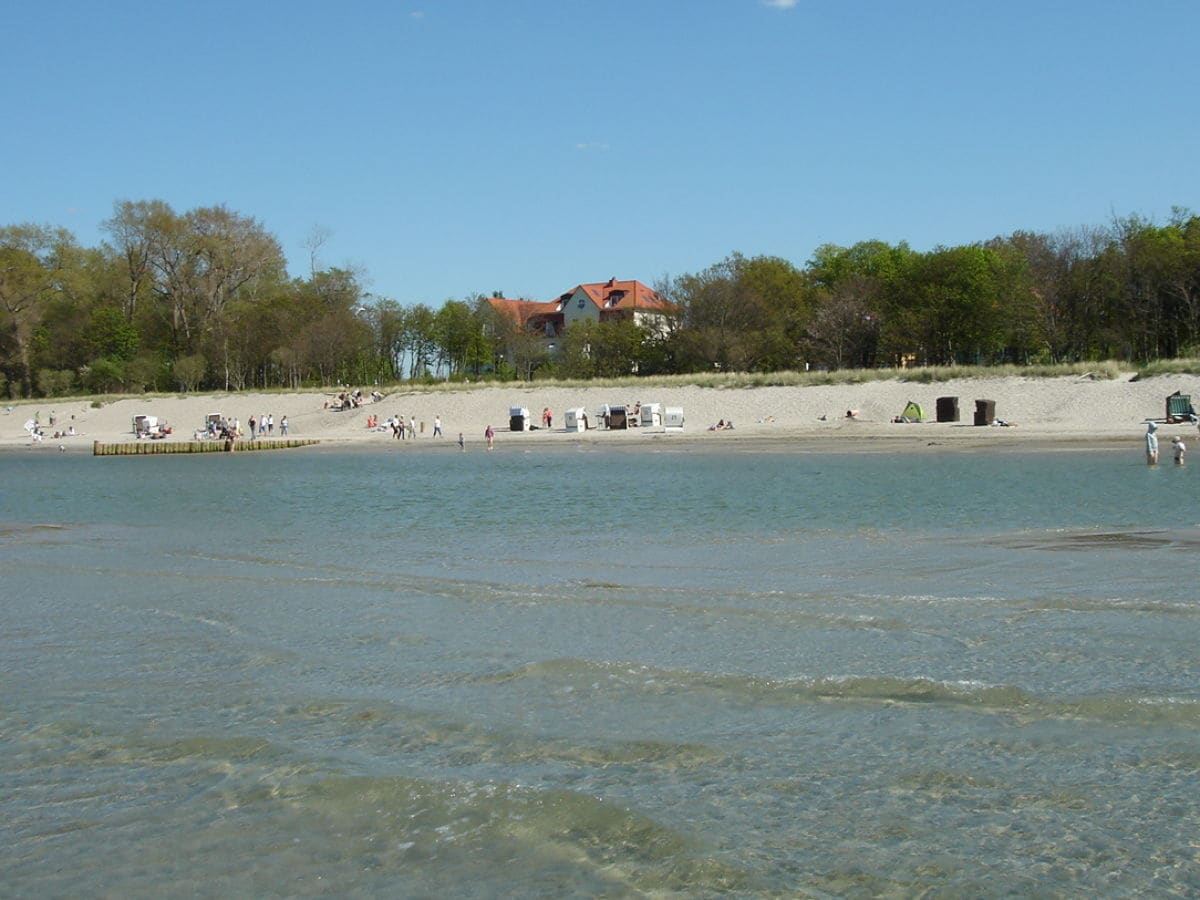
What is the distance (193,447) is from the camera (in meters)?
62.2

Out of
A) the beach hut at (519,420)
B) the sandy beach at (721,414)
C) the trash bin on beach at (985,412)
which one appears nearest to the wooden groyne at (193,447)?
the sandy beach at (721,414)

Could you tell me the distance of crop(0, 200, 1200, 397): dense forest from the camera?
70.2m

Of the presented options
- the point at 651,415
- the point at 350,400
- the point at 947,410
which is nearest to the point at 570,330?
the point at 350,400

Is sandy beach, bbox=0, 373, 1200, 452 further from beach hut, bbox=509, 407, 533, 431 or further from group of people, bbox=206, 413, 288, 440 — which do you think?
group of people, bbox=206, 413, 288, 440

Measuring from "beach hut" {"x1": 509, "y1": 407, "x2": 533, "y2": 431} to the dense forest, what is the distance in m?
21.0

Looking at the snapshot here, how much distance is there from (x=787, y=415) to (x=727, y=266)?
2896 cm

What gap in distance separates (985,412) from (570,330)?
154ft

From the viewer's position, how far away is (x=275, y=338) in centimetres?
8950

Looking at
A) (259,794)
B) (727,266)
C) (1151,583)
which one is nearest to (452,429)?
(727,266)

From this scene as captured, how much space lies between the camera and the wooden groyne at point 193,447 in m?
60.8

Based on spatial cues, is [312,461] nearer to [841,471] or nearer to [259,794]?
[841,471]

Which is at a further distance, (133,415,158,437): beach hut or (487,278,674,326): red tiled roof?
(487,278,674,326): red tiled roof

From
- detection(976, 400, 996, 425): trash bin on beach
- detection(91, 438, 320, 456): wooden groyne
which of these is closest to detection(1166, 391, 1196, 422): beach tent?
detection(976, 400, 996, 425): trash bin on beach

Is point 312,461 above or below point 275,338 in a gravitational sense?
below
